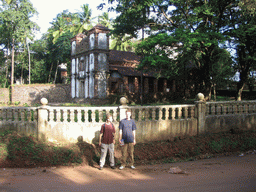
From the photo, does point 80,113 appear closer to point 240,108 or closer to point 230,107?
point 230,107

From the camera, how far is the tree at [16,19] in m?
29.4

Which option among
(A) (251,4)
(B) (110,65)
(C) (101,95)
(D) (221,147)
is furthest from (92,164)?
(B) (110,65)

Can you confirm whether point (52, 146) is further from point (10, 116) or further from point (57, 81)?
point (57, 81)

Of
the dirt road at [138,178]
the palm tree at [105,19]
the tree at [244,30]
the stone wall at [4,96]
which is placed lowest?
the dirt road at [138,178]

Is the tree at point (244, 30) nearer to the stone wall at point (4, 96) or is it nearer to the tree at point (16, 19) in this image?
the tree at point (16, 19)

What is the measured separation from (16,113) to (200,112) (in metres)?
7.54

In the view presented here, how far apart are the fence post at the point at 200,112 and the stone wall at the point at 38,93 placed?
2288 centimetres

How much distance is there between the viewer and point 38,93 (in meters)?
30.3

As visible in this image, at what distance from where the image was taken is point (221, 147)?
9742mm

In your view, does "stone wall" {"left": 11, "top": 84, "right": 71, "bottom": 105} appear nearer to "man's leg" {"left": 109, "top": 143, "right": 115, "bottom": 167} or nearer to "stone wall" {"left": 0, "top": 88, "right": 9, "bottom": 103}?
"stone wall" {"left": 0, "top": 88, "right": 9, "bottom": 103}

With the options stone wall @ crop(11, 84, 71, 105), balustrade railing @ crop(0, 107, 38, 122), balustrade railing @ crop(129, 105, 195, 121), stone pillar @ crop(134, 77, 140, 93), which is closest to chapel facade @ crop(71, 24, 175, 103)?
stone pillar @ crop(134, 77, 140, 93)

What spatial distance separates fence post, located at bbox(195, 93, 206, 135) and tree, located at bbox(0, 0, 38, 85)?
2768 centimetres

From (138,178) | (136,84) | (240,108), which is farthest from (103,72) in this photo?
(138,178)

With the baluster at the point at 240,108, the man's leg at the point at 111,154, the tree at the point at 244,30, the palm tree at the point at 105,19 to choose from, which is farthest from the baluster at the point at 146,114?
the palm tree at the point at 105,19
